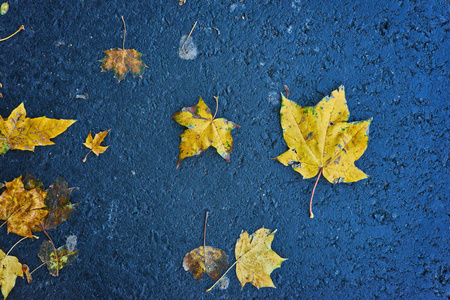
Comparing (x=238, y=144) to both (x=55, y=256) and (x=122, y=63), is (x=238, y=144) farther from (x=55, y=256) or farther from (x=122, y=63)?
(x=55, y=256)

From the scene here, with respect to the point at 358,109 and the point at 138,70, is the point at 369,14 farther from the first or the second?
the point at 138,70

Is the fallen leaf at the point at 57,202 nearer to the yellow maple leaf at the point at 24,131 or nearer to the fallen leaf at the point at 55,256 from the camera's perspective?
the fallen leaf at the point at 55,256

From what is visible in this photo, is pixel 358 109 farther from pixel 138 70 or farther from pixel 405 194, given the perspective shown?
pixel 138 70

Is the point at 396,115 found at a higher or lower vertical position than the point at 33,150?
higher

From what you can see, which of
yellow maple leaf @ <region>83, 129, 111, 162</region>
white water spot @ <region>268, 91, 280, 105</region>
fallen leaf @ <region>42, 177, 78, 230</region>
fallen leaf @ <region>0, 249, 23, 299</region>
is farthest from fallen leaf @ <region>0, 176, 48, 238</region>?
white water spot @ <region>268, 91, 280, 105</region>

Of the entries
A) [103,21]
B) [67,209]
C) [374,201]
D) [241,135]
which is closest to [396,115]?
[374,201]

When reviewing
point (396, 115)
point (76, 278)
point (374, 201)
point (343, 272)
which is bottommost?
point (76, 278)

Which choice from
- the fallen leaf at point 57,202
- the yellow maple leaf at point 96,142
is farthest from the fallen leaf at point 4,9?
the fallen leaf at point 57,202
